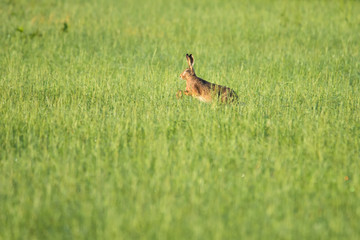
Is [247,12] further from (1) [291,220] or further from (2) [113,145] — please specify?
(1) [291,220]

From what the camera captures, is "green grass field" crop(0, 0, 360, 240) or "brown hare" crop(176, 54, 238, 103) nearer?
"green grass field" crop(0, 0, 360, 240)

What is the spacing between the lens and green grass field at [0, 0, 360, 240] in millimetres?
3865

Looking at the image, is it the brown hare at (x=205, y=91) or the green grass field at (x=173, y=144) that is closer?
the green grass field at (x=173, y=144)

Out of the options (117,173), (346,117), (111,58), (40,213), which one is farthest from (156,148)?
(111,58)

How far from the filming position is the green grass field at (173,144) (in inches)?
152

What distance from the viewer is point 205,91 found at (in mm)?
7277

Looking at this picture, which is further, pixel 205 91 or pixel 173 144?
pixel 205 91

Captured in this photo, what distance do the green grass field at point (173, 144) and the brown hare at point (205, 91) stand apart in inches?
6.3

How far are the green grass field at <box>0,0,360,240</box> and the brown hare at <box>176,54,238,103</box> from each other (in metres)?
0.16

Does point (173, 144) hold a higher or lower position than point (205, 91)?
lower

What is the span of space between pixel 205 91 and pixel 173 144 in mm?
1857

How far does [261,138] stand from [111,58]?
590 cm

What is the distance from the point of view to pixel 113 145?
5.39 metres

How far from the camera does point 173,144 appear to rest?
564 centimetres
